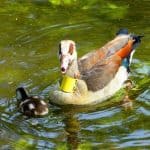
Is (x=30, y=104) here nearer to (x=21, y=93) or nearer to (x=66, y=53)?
(x=21, y=93)

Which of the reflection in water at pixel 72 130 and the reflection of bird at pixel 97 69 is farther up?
the reflection of bird at pixel 97 69

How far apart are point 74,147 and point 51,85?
164 centimetres

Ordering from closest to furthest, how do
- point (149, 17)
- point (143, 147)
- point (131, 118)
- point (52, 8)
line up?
point (143, 147)
point (131, 118)
point (149, 17)
point (52, 8)

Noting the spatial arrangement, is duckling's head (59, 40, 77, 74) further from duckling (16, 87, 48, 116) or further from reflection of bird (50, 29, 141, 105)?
duckling (16, 87, 48, 116)

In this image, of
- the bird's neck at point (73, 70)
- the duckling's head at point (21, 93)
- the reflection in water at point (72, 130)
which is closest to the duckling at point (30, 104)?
the duckling's head at point (21, 93)

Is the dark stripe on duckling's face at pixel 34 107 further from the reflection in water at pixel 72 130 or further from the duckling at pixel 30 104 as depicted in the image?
the reflection in water at pixel 72 130

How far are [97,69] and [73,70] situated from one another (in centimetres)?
34

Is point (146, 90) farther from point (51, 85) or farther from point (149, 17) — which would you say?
point (149, 17)

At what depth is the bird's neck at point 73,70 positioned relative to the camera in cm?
817

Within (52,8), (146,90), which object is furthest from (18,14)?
(146,90)

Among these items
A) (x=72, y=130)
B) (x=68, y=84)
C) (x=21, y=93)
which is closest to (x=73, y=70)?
(x=68, y=84)

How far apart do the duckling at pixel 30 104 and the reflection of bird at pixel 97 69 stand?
34cm

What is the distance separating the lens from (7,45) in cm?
994

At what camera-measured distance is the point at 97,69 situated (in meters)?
8.36
